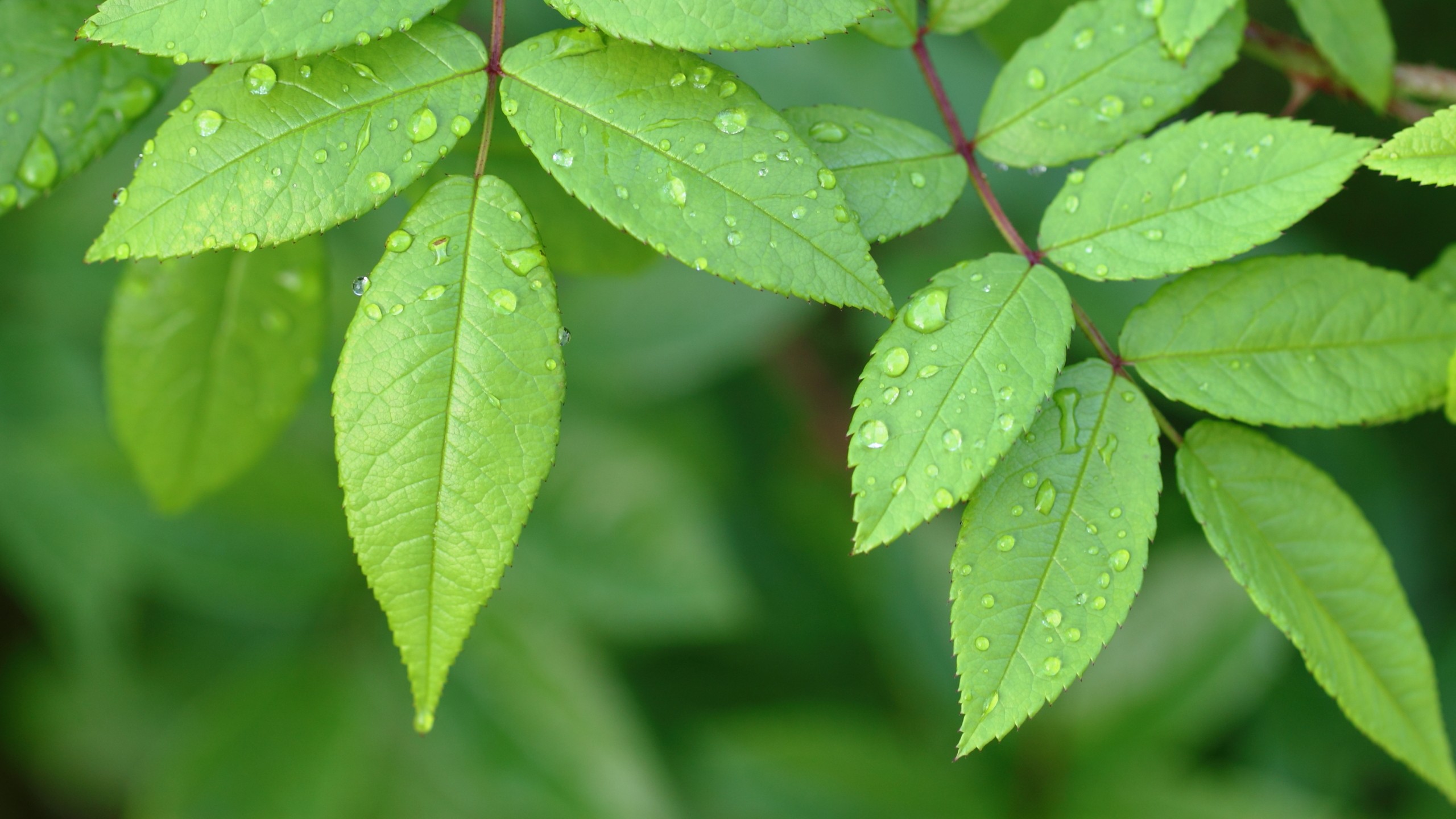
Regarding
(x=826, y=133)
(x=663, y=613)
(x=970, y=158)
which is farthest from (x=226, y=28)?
(x=663, y=613)

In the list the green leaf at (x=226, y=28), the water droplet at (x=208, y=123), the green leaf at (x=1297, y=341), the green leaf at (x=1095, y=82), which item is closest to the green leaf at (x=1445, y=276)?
the green leaf at (x=1297, y=341)

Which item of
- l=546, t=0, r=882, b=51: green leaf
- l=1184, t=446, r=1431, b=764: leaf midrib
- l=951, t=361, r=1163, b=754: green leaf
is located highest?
l=546, t=0, r=882, b=51: green leaf

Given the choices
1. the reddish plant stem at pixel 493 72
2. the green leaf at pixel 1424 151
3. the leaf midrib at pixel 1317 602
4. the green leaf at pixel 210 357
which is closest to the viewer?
the green leaf at pixel 1424 151

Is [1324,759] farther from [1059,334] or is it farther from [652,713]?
[1059,334]

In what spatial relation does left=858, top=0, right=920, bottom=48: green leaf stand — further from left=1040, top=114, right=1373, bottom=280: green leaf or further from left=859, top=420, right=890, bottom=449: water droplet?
left=859, top=420, right=890, bottom=449: water droplet

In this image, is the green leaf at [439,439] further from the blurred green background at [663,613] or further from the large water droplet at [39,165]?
the blurred green background at [663,613]

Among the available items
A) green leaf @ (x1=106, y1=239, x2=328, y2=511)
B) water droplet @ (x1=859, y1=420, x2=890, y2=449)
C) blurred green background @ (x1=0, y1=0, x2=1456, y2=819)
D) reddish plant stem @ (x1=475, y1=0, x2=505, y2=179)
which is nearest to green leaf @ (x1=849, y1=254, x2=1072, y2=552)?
water droplet @ (x1=859, y1=420, x2=890, y2=449)

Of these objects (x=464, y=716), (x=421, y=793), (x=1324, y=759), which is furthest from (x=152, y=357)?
(x=1324, y=759)
